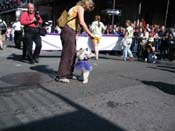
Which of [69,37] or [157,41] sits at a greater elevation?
[69,37]

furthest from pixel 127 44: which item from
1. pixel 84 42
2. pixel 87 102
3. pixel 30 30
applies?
pixel 87 102

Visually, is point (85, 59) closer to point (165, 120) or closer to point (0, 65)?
point (165, 120)

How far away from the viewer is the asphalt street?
511cm

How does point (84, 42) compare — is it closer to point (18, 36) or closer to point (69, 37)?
point (18, 36)

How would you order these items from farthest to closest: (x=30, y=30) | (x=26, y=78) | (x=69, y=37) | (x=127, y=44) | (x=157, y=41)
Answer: (x=157, y=41), (x=127, y=44), (x=30, y=30), (x=26, y=78), (x=69, y=37)

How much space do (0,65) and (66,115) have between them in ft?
18.2

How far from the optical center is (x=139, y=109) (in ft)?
19.7

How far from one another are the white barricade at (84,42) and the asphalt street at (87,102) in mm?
4263

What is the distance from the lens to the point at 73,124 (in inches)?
201

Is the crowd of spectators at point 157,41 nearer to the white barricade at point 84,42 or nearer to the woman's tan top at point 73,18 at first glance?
the white barricade at point 84,42

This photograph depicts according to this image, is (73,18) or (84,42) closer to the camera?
(73,18)

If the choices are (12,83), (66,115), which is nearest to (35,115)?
(66,115)

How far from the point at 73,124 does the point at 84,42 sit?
9.73 m

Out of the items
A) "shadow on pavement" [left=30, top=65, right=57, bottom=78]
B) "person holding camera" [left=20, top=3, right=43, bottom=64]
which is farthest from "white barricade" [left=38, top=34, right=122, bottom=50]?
"shadow on pavement" [left=30, top=65, right=57, bottom=78]
